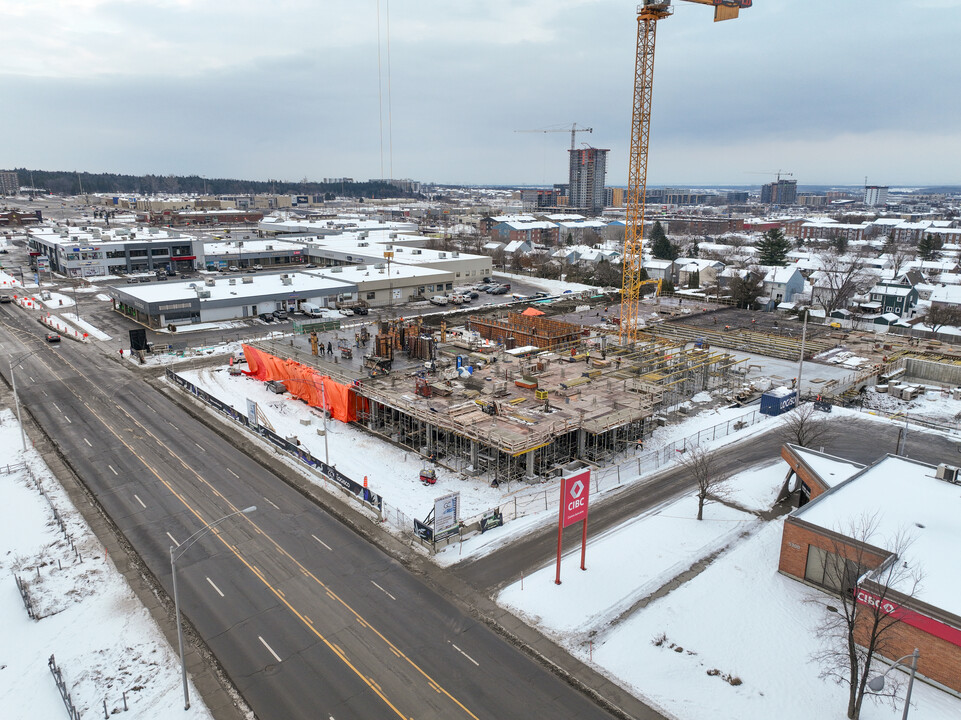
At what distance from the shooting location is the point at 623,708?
20.6 m

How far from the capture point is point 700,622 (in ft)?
81.2

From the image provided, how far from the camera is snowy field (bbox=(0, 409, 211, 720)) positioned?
816 inches

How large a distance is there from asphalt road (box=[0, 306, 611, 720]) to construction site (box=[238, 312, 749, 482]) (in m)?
9.32

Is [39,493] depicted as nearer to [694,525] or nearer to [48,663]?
[48,663]

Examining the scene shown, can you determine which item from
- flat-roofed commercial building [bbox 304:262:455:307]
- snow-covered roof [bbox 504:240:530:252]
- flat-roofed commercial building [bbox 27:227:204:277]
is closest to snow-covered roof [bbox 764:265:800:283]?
flat-roofed commercial building [bbox 304:262:455:307]

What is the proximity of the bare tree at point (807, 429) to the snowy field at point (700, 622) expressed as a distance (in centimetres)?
933

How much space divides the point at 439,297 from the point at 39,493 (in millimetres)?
66688

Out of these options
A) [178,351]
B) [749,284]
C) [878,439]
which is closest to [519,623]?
[878,439]

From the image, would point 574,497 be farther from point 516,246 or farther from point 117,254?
point 516,246

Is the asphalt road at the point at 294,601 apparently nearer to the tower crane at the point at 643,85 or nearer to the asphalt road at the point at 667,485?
the asphalt road at the point at 667,485

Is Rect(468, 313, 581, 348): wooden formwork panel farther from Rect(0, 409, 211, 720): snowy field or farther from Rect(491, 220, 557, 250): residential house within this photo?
Rect(491, 220, 557, 250): residential house

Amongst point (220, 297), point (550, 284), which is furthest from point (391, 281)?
point (550, 284)

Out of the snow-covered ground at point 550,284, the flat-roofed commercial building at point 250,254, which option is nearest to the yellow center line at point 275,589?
the snow-covered ground at point 550,284

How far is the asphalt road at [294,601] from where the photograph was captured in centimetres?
2097
